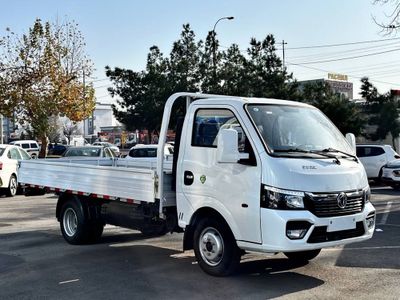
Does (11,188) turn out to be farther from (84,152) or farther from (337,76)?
(337,76)

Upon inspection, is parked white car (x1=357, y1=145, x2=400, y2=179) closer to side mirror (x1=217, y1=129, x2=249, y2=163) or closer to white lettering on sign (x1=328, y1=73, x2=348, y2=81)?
side mirror (x1=217, y1=129, x2=249, y2=163)

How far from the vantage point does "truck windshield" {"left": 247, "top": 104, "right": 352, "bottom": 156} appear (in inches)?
259

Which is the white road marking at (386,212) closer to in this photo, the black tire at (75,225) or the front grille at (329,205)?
the front grille at (329,205)

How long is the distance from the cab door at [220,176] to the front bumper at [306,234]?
→ 0.12m

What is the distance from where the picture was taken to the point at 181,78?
3609 centimetres

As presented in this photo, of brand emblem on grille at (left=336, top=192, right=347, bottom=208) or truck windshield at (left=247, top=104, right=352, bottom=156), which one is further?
truck windshield at (left=247, top=104, right=352, bottom=156)

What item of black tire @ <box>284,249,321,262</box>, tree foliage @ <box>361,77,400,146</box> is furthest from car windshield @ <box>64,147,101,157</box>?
tree foliage @ <box>361,77,400,146</box>

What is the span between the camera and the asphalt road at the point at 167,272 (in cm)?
623

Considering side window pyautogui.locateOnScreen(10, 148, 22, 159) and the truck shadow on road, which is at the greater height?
side window pyautogui.locateOnScreen(10, 148, 22, 159)

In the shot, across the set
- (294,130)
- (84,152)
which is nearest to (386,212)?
(294,130)

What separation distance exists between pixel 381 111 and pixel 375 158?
1482cm

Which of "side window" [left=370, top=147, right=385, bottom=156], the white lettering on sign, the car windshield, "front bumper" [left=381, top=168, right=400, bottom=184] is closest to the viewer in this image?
"front bumper" [left=381, top=168, right=400, bottom=184]

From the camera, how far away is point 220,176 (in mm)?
6668

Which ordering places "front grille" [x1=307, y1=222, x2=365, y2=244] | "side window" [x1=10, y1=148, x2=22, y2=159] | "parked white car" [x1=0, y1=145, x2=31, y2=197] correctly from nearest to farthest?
"front grille" [x1=307, y1=222, x2=365, y2=244], "parked white car" [x1=0, y1=145, x2=31, y2=197], "side window" [x1=10, y1=148, x2=22, y2=159]
